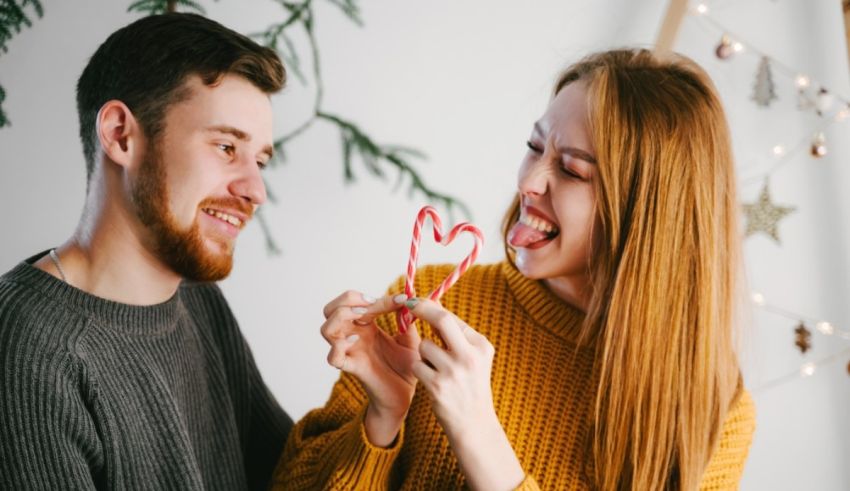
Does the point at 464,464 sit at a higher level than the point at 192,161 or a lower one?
lower

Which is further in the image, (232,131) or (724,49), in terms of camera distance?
(724,49)

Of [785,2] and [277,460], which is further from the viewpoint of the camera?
[785,2]

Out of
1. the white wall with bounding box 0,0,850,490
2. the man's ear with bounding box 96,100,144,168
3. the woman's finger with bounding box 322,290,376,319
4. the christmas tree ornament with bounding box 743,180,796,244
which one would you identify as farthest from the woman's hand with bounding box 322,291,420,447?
the christmas tree ornament with bounding box 743,180,796,244

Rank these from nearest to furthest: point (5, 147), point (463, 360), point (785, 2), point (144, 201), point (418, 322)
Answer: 1. point (463, 360)
2. point (144, 201)
3. point (418, 322)
4. point (5, 147)
5. point (785, 2)

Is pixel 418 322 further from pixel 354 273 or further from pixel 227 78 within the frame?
pixel 354 273

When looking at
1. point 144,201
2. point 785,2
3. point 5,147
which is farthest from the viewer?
point 785,2

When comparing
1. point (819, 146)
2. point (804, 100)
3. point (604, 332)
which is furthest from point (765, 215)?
point (604, 332)

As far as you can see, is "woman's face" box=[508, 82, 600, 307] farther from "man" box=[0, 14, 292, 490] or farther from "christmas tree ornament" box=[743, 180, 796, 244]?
"christmas tree ornament" box=[743, 180, 796, 244]

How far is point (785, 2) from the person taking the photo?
2.33 m

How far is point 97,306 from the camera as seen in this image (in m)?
1.35

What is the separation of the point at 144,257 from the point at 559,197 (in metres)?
0.79

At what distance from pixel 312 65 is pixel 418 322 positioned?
3.60 feet

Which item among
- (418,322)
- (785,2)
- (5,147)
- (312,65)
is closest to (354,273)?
(312,65)

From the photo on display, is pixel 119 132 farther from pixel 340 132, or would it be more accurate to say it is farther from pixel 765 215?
pixel 765 215
